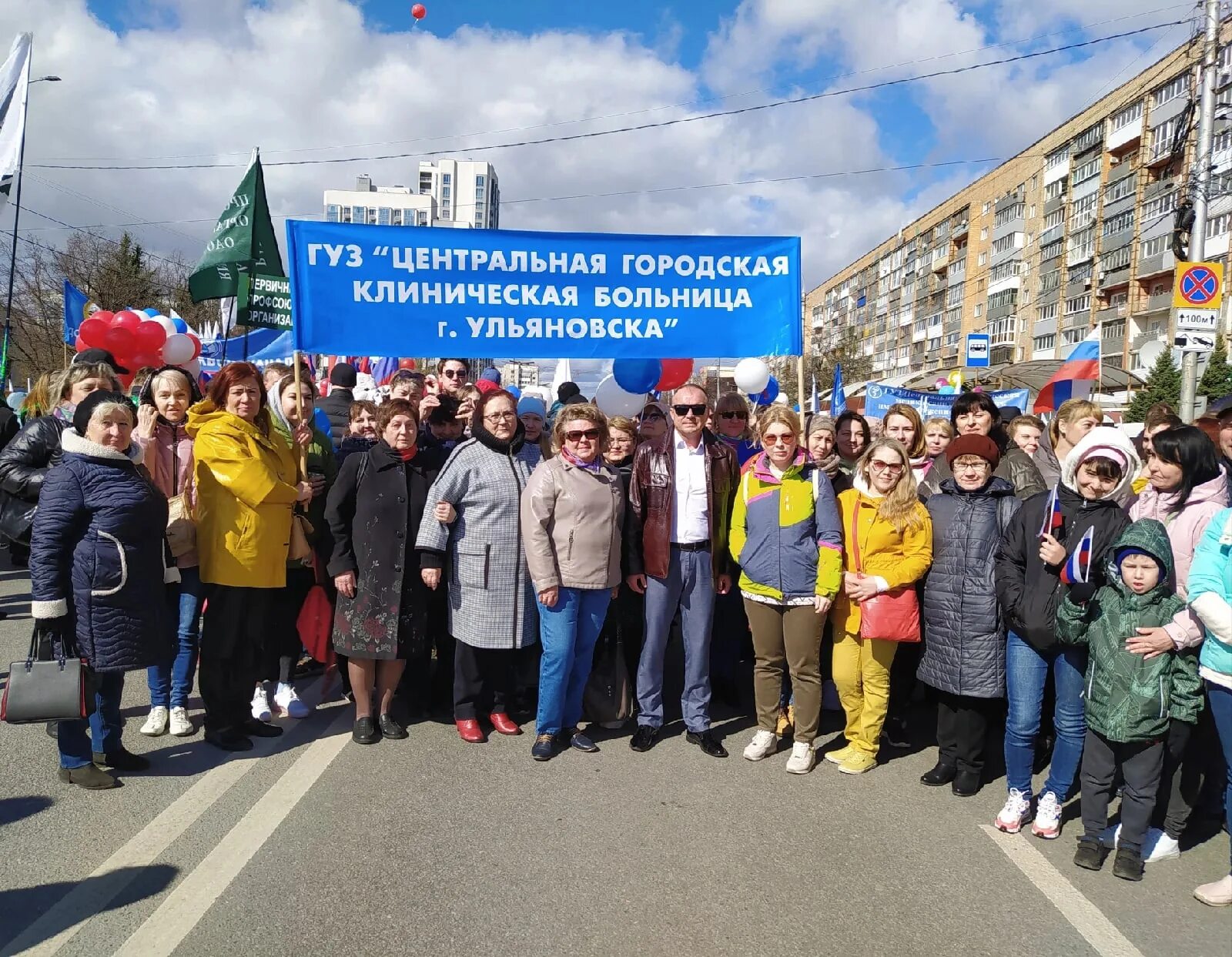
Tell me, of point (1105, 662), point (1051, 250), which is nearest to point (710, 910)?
point (1105, 662)

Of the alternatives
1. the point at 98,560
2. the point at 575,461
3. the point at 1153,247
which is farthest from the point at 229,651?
the point at 1153,247

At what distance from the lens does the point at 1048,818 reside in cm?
383

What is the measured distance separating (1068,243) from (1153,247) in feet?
25.9

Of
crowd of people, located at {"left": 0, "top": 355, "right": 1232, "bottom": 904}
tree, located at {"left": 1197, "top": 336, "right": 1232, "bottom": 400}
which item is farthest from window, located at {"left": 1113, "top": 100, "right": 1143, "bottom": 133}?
crowd of people, located at {"left": 0, "top": 355, "right": 1232, "bottom": 904}

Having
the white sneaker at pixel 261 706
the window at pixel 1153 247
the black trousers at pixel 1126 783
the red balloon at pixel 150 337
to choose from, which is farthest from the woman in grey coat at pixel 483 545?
the window at pixel 1153 247

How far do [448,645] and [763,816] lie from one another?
2175 mm

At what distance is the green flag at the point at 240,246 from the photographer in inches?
255

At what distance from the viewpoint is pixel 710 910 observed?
3135mm

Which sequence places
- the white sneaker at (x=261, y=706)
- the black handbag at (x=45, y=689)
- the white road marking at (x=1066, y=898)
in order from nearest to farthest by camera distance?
1. the white road marking at (x=1066, y=898)
2. the black handbag at (x=45, y=689)
3. the white sneaker at (x=261, y=706)

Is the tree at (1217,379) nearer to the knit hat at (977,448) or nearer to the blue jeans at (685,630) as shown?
the knit hat at (977,448)

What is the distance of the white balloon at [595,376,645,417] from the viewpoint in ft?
27.5

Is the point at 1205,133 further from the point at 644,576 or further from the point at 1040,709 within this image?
the point at 644,576

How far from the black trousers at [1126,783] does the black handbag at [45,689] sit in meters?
4.27

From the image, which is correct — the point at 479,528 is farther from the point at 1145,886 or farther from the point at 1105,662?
the point at 1145,886
